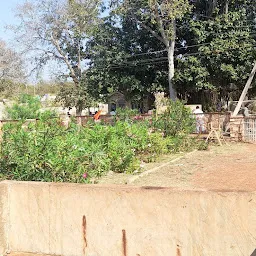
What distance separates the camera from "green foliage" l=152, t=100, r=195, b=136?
48.2ft

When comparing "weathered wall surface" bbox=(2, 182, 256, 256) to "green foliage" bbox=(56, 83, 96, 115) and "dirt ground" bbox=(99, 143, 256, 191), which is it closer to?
"dirt ground" bbox=(99, 143, 256, 191)

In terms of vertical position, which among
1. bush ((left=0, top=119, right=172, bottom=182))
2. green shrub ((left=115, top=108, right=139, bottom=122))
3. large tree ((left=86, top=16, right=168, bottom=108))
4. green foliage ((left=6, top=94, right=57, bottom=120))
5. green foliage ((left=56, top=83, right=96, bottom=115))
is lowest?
bush ((left=0, top=119, right=172, bottom=182))

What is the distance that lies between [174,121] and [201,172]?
14.8 feet

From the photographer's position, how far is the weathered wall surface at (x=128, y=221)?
12.3ft

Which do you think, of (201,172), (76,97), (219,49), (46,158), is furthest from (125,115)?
(76,97)

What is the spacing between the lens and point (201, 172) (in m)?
10.4

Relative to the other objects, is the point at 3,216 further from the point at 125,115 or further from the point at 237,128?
the point at 237,128

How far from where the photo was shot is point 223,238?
148 inches

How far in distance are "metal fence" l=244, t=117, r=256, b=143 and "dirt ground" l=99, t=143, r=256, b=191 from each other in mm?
3301

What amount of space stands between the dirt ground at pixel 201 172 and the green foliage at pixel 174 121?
102 cm

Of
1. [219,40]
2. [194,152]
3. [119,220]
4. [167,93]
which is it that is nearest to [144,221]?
[119,220]

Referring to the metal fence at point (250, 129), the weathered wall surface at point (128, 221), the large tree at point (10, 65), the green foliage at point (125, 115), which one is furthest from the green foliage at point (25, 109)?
the large tree at point (10, 65)

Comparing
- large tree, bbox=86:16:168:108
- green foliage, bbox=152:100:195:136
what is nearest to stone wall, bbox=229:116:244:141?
green foliage, bbox=152:100:195:136

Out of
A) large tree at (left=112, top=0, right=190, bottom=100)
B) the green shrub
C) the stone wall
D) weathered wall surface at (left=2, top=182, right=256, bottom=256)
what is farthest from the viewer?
large tree at (left=112, top=0, right=190, bottom=100)
